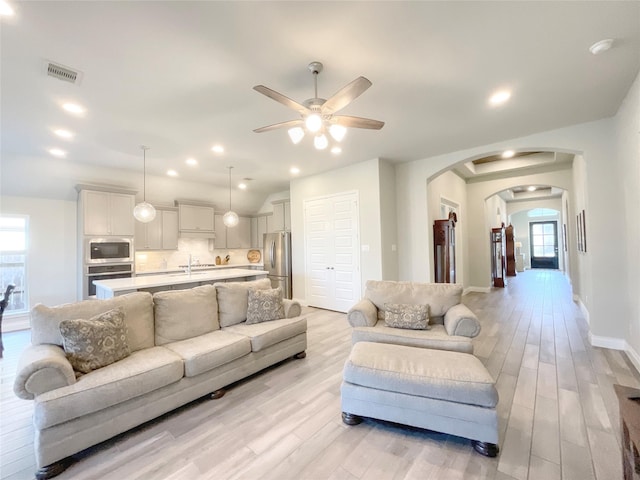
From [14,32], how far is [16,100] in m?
1.27

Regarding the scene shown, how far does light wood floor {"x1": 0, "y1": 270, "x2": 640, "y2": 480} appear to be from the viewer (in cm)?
172

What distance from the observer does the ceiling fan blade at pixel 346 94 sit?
1.98m

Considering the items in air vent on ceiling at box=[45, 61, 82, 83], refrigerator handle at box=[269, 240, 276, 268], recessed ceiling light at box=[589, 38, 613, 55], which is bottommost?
refrigerator handle at box=[269, 240, 276, 268]

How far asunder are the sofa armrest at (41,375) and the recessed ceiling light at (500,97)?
4440mm

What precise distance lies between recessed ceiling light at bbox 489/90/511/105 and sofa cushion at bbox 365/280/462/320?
207 cm

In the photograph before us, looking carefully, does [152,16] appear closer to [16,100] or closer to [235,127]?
[235,127]

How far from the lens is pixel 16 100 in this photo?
2.80m

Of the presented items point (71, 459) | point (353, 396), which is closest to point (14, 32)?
point (71, 459)

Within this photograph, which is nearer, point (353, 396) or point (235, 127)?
point (353, 396)

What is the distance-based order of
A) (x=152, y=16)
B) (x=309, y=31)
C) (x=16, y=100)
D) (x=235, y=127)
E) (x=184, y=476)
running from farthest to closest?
(x=235, y=127), (x=16, y=100), (x=309, y=31), (x=152, y=16), (x=184, y=476)

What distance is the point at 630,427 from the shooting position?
117cm

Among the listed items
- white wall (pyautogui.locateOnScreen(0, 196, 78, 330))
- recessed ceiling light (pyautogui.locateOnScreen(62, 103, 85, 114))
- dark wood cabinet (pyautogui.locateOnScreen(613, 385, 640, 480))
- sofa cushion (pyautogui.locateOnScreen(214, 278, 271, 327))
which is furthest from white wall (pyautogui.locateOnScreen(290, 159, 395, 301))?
white wall (pyautogui.locateOnScreen(0, 196, 78, 330))

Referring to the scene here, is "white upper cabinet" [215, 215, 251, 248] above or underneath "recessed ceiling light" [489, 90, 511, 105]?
underneath

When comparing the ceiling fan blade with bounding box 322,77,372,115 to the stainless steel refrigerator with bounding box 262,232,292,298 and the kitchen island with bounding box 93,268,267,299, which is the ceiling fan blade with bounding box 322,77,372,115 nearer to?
the kitchen island with bounding box 93,268,267,299
